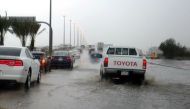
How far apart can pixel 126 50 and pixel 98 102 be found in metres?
9.84

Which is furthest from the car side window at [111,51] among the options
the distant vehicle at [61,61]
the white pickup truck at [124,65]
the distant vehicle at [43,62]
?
the distant vehicle at [61,61]

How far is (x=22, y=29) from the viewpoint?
51.3 meters

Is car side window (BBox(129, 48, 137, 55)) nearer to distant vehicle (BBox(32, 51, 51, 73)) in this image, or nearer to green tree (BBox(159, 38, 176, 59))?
distant vehicle (BBox(32, 51, 51, 73))

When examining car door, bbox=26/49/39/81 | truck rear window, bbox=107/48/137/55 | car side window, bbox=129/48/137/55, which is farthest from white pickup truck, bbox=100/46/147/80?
car door, bbox=26/49/39/81

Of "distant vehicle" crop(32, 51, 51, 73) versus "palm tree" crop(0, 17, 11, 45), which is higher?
"palm tree" crop(0, 17, 11, 45)

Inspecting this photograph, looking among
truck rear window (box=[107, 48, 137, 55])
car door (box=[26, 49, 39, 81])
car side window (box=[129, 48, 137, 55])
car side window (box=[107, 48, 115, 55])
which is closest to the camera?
car door (box=[26, 49, 39, 81])

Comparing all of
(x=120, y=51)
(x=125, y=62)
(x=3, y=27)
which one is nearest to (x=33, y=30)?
(x=3, y=27)

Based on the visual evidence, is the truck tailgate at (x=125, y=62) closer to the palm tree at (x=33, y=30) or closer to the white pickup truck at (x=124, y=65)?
the white pickup truck at (x=124, y=65)

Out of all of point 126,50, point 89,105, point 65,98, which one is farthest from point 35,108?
point 126,50

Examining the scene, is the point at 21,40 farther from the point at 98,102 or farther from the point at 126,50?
the point at 98,102

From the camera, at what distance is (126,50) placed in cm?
2136

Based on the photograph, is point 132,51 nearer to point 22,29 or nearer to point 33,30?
point 22,29

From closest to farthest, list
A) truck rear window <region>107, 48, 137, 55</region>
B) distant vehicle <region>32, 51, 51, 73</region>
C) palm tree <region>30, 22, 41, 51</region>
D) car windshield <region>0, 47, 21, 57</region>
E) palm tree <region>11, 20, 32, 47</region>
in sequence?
car windshield <region>0, 47, 21, 57</region> → truck rear window <region>107, 48, 137, 55</region> → distant vehicle <region>32, 51, 51, 73</region> → palm tree <region>11, 20, 32, 47</region> → palm tree <region>30, 22, 41, 51</region>

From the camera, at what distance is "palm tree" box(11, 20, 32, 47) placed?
5119 cm
